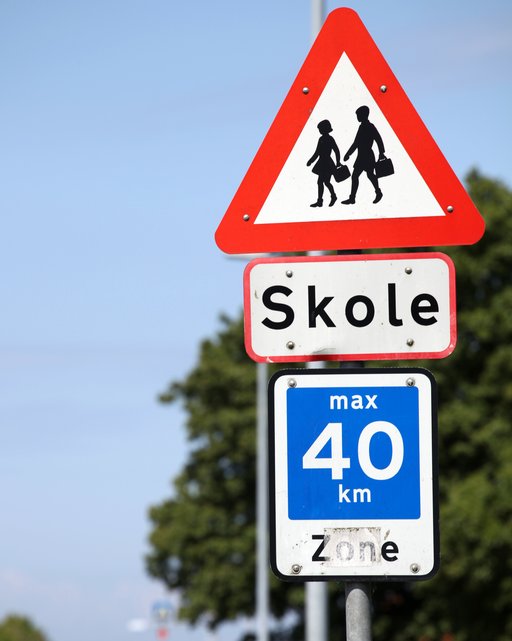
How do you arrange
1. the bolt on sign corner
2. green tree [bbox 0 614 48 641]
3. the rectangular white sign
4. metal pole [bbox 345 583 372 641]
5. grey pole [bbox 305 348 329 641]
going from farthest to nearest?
green tree [bbox 0 614 48 641] → grey pole [bbox 305 348 329 641] → the rectangular white sign → the bolt on sign corner → metal pole [bbox 345 583 372 641]

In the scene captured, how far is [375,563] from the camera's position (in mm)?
4105

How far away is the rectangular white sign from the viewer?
14.0ft

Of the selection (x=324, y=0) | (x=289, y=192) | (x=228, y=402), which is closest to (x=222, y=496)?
(x=228, y=402)

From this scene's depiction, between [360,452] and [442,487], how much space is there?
104ft

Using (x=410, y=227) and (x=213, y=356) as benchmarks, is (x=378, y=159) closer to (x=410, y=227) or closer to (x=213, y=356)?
(x=410, y=227)

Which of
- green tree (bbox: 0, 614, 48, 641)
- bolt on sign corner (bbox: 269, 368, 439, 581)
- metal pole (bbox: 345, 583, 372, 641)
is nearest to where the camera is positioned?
metal pole (bbox: 345, 583, 372, 641)

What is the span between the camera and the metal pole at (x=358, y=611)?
4.02 metres

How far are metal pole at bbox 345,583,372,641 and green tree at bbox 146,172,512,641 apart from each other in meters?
27.7

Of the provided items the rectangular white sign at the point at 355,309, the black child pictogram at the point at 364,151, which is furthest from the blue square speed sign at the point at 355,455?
the black child pictogram at the point at 364,151

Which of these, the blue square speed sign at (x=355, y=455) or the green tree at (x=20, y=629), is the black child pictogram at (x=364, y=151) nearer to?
the blue square speed sign at (x=355, y=455)

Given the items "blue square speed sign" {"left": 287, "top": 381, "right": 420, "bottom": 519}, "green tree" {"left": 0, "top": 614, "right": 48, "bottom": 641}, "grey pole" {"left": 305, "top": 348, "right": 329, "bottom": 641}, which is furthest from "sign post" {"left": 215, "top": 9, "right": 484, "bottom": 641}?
"green tree" {"left": 0, "top": 614, "right": 48, "bottom": 641}

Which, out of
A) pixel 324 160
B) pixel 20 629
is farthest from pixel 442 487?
pixel 20 629

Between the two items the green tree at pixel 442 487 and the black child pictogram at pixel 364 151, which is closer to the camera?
the black child pictogram at pixel 364 151

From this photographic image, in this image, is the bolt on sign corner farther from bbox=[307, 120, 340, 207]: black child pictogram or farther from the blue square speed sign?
bbox=[307, 120, 340, 207]: black child pictogram
